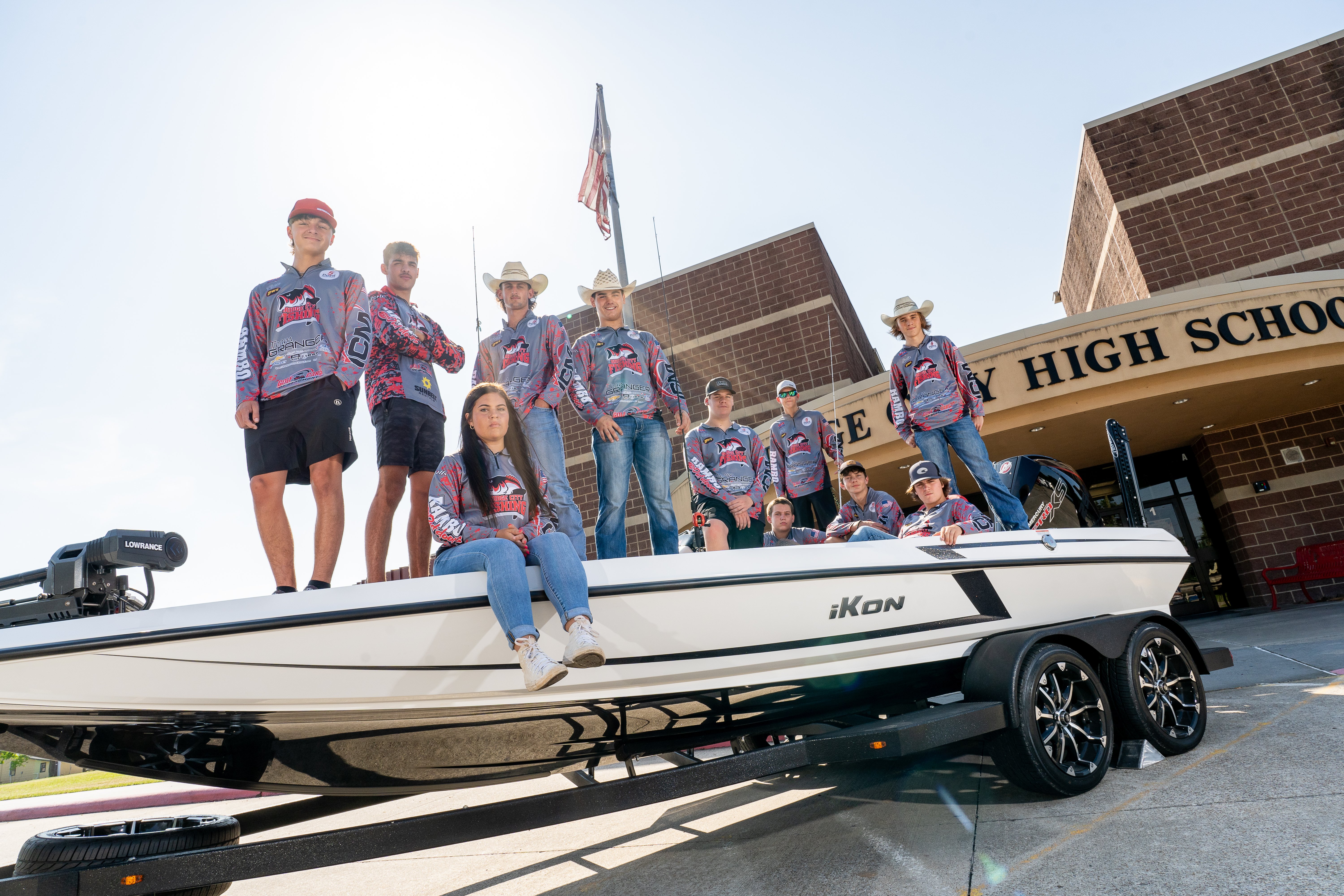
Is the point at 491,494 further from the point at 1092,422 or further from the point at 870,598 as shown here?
the point at 1092,422

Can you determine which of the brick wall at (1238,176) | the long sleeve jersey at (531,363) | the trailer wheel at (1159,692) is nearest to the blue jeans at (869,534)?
the trailer wheel at (1159,692)

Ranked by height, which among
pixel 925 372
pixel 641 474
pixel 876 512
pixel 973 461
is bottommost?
pixel 876 512

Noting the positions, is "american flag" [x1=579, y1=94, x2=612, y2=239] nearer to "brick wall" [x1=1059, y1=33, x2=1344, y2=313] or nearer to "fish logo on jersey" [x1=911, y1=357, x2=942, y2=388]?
"fish logo on jersey" [x1=911, y1=357, x2=942, y2=388]

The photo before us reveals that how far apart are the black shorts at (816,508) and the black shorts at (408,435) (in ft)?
9.41

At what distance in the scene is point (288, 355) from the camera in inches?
113

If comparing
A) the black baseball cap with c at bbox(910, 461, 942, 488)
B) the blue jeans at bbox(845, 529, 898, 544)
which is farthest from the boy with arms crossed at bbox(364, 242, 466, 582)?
the black baseball cap with c at bbox(910, 461, 942, 488)

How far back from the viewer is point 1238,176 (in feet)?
39.8

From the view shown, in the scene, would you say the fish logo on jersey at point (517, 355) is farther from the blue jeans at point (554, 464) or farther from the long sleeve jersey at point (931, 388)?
the long sleeve jersey at point (931, 388)

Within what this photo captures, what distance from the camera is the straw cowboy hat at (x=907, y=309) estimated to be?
15.9 ft

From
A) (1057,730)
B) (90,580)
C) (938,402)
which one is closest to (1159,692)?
(1057,730)

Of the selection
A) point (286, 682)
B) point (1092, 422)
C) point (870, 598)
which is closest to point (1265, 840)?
point (870, 598)

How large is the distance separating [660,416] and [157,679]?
109 inches

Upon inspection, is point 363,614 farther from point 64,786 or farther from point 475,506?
point 64,786

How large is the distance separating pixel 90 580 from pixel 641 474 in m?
2.43
